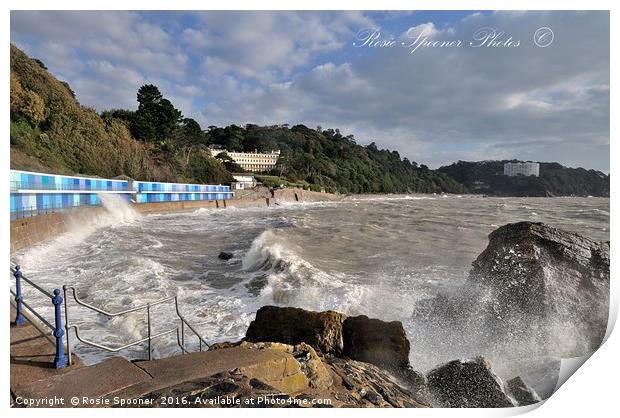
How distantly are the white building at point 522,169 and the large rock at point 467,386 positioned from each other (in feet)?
10.4

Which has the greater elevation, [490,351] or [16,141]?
[16,141]

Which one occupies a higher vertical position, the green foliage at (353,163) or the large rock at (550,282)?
the green foliage at (353,163)

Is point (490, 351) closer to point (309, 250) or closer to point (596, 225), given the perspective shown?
point (596, 225)

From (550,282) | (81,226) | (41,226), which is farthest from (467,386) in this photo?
(81,226)

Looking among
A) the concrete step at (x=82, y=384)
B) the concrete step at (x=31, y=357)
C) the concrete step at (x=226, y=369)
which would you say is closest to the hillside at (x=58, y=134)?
the concrete step at (x=31, y=357)

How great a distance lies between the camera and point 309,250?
30.6ft

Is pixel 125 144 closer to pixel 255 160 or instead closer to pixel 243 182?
pixel 255 160

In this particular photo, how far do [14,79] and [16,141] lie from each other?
954 mm

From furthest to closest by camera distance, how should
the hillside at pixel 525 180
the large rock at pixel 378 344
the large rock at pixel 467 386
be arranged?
the hillside at pixel 525 180, the large rock at pixel 378 344, the large rock at pixel 467 386

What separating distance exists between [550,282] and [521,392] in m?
1.58

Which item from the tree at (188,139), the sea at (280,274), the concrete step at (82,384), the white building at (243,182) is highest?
the tree at (188,139)

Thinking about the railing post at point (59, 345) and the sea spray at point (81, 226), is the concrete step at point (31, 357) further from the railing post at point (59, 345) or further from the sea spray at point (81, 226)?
the sea spray at point (81, 226)

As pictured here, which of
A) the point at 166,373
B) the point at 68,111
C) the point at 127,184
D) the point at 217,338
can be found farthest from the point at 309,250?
the point at 127,184

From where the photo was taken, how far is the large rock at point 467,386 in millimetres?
2949
